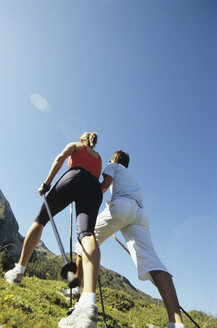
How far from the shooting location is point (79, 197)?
2910 mm

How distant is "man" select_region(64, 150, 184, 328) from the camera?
9.26 feet

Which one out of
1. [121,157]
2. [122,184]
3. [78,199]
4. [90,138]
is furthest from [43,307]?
[121,157]

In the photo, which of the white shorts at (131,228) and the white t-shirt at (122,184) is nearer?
the white shorts at (131,228)

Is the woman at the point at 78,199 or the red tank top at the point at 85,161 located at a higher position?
the red tank top at the point at 85,161

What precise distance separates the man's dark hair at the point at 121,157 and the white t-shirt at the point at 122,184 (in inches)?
15.7

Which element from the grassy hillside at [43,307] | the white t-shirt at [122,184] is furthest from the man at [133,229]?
the grassy hillside at [43,307]

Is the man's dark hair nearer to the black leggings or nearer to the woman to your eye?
the woman

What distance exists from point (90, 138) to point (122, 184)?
3.21ft

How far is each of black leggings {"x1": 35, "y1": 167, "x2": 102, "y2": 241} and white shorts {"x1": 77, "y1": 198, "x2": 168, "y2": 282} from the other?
56 cm

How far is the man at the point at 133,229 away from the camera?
282 centimetres

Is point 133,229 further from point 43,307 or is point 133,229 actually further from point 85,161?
point 43,307

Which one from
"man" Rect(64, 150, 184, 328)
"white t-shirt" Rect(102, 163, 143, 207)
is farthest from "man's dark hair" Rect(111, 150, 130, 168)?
"white t-shirt" Rect(102, 163, 143, 207)

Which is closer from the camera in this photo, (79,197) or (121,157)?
(79,197)

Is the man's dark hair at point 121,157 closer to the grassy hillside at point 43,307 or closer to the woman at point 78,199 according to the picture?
the woman at point 78,199
